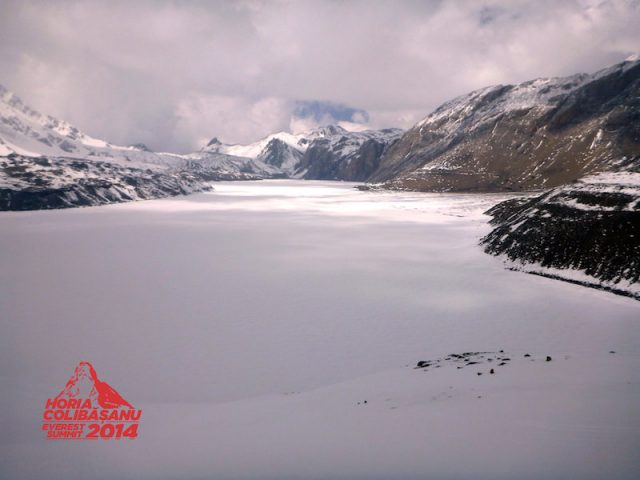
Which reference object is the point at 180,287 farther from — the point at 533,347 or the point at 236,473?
the point at 533,347

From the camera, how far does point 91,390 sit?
14.8 m

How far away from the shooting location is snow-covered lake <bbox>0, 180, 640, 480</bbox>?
9078 mm

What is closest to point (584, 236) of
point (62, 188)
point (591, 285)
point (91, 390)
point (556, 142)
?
point (591, 285)

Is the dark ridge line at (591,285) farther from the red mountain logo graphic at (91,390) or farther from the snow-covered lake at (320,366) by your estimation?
the red mountain logo graphic at (91,390)

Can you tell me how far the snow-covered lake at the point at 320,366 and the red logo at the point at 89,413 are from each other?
49cm

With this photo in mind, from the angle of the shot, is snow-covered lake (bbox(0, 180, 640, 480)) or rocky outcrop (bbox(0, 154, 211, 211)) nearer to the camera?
snow-covered lake (bbox(0, 180, 640, 480))

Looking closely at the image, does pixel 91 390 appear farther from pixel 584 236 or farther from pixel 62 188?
pixel 62 188

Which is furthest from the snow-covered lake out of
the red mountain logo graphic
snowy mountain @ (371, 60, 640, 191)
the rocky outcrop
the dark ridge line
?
snowy mountain @ (371, 60, 640, 191)

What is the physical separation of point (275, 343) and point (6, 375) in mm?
13170

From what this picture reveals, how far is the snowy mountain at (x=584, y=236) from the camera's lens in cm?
2895

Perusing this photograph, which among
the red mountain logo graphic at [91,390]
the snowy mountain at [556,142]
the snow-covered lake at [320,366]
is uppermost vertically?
the snowy mountain at [556,142]

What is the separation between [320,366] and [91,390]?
1065 cm

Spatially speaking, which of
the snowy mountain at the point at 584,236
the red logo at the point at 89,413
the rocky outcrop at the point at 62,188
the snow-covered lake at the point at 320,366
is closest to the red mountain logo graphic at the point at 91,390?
the red logo at the point at 89,413

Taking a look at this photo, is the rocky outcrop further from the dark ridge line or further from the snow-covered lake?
the dark ridge line
